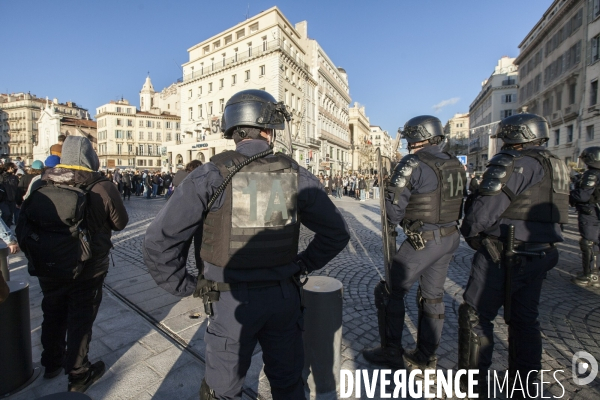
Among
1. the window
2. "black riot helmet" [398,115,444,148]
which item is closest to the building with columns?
the window

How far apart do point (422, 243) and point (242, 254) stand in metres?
1.66

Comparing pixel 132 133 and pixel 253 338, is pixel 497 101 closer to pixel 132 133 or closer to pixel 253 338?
pixel 253 338

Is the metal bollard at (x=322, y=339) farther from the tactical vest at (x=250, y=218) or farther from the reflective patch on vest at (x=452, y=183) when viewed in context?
the reflective patch on vest at (x=452, y=183)

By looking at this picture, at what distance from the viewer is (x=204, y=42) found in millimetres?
43688

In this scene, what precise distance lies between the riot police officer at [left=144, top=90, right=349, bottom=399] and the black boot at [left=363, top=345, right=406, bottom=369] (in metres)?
1.28

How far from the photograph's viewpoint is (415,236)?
8.48 feet

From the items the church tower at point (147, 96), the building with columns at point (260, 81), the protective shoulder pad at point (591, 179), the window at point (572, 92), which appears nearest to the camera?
the protective shoulder pad at point (591, 179)

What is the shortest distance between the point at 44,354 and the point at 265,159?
8.61 ft

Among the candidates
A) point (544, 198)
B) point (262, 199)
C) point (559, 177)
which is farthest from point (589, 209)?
point (262, 199)

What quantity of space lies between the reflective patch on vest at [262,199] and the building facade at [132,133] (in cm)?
6990

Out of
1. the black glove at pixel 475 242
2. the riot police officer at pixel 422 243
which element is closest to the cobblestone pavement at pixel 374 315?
the riot police officer at pixel 422 243

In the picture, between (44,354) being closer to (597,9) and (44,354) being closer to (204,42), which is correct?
(597,9)

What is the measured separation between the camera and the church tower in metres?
78.3

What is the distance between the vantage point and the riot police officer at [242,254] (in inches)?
61.1
